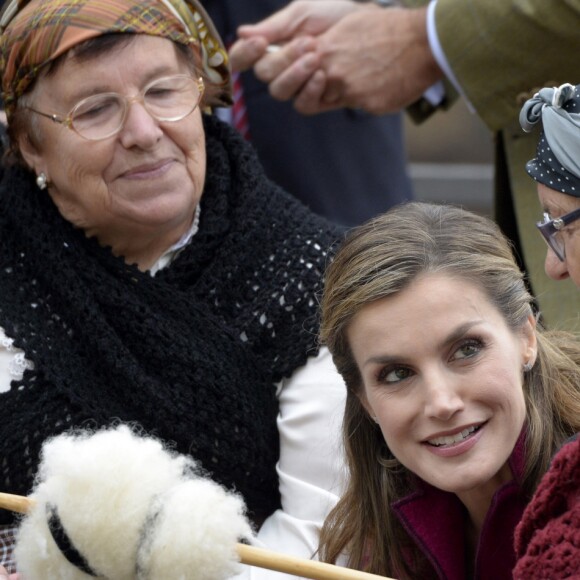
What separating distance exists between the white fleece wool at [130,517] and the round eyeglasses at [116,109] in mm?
1114

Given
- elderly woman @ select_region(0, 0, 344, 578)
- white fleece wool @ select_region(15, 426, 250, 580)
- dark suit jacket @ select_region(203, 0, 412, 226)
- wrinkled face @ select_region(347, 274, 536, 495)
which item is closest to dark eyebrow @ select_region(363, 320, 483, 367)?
wrinkled face @ select_region(347, 274, 536, 495)

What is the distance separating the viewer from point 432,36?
326 centimetres

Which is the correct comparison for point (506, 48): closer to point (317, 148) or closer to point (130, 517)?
point (317, 148)

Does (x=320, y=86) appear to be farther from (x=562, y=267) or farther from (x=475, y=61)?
(x=562, y=267)

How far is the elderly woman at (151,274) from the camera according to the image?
271 centimetres

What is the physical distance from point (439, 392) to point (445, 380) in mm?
26

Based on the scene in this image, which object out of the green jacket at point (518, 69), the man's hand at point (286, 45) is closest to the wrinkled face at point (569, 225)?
the green jacket at point (518, 69)

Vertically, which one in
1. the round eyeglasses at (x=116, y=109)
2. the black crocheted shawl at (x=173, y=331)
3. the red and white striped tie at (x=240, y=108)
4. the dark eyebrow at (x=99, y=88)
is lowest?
the red and white striped tie at (x=240, y=108)

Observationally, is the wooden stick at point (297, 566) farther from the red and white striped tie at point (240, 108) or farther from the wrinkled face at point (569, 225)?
the red and white striped tie at point (240, 108)

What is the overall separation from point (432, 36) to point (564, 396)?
4.27 feet

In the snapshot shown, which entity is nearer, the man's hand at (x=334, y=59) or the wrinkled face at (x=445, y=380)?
the wrinkled face at (x=445, y=380)

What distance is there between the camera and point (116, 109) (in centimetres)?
288

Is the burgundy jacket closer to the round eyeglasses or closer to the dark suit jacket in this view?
the round eyeglasses

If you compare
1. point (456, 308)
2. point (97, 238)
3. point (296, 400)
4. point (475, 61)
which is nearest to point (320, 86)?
point (475, 61)
